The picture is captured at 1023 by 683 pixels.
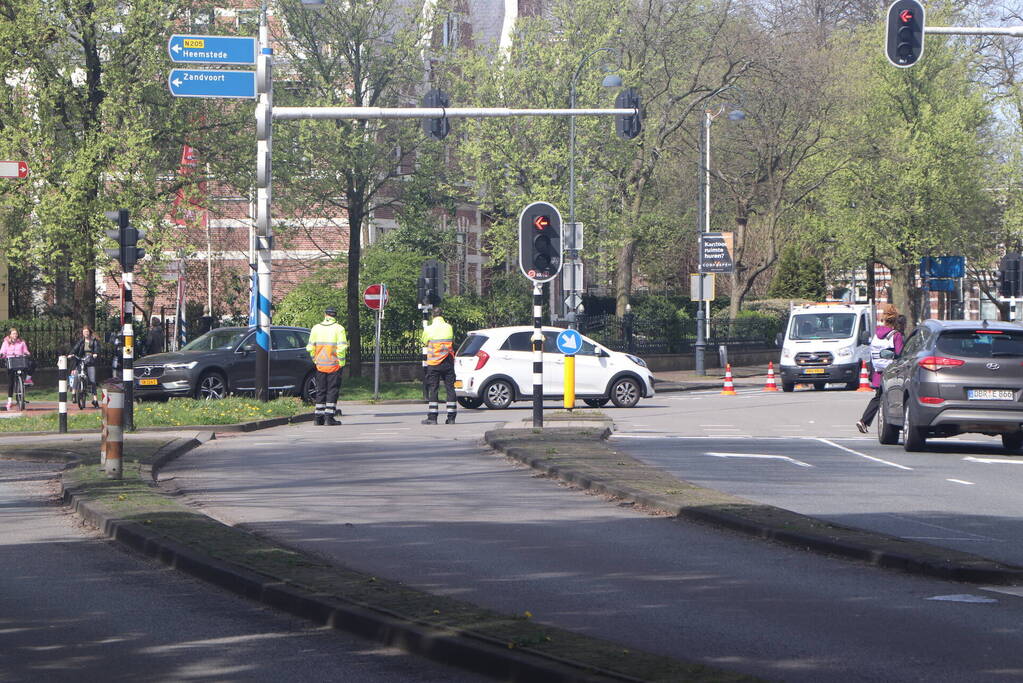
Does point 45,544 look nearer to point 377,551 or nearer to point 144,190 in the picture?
point 377,551

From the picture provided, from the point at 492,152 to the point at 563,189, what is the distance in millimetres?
2693

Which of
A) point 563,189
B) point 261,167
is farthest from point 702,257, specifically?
point 261,167

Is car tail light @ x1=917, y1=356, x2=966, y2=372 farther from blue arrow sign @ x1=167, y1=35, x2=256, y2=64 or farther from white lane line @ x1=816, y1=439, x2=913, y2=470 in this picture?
blue arrow sign @ x1=167, y1=35, x2=256, y2=64

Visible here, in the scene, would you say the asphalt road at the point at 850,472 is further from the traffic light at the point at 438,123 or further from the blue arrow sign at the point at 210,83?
the blue arrow sign at the point at 210,83

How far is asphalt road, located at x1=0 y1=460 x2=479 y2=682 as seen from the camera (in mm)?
6652

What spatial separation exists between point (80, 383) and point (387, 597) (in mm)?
25290

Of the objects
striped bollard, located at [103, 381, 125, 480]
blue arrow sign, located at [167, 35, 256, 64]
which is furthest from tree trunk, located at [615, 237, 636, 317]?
striped bollard, located at [103, 381, 125, 480]

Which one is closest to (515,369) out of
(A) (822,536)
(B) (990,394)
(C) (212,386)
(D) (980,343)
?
(C) (212,386)

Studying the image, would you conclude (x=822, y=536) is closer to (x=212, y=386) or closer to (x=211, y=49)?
(x=211, y=49)

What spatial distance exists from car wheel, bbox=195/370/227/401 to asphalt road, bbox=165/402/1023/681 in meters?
Result: 14.4

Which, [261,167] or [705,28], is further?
[705,28]

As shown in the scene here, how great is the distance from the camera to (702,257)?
149 ft

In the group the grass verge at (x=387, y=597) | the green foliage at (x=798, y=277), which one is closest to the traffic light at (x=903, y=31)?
the grass verge at (x=387, y=597)

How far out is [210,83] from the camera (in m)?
22.9
